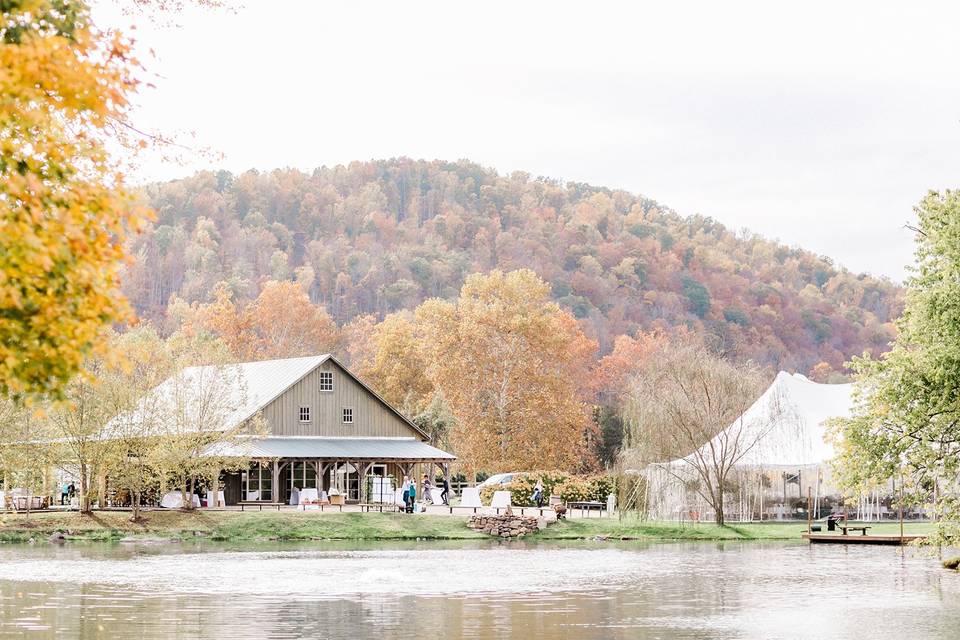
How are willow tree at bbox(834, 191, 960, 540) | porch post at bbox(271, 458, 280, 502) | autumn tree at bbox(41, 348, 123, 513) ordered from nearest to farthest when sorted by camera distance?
willow tree at bbox(834, 191, 960, 540)
autumn tree at bbox(41, 348, 123, 513)
porch post at bbox(271, 458, 280, 502)

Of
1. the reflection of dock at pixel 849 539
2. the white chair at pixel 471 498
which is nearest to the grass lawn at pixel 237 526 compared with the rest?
the white chair at pixel 471 498

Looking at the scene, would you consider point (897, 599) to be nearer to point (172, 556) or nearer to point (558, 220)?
point (172, 556)

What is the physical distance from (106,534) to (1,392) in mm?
39603

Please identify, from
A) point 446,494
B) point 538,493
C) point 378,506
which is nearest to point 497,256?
point 446,494

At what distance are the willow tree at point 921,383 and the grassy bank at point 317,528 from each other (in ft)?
73.0

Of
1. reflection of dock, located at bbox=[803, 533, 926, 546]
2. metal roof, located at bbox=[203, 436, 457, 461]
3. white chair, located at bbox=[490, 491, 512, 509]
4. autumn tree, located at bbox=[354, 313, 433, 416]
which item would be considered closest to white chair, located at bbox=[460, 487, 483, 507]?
white chair, located at bbox=[490, 491, 512, 509]

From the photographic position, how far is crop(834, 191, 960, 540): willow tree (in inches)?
1005

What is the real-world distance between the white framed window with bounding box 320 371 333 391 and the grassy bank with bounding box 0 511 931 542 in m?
13.8

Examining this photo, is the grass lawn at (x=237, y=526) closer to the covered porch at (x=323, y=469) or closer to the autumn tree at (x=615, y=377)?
the covered porch at (x=323, y=469)

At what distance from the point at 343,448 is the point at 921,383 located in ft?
131

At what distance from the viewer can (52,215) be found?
884 centimetres

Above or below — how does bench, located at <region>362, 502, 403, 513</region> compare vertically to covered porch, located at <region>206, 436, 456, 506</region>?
below

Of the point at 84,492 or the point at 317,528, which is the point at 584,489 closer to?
the point at 317,528

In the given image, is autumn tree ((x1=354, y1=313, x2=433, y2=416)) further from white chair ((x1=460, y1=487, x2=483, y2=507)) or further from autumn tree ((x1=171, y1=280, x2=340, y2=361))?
white chair ((x1=460, y1=487, x2=483, y2=507))
